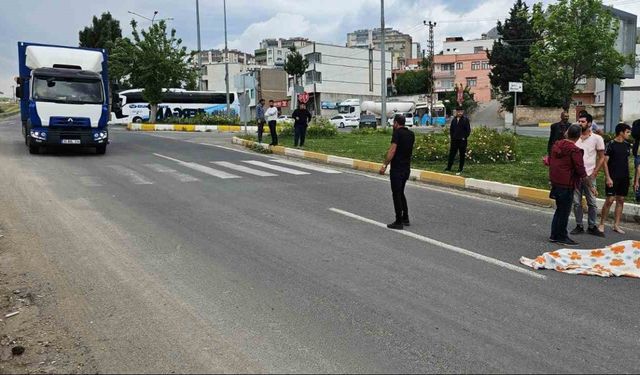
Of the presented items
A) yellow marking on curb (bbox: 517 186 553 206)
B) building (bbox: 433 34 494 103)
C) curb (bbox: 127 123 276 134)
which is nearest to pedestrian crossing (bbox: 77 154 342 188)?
yellow marking on curb (bbox: 517 186 553 206)

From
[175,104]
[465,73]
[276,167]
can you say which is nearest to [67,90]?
[276,167]

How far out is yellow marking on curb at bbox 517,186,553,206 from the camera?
10905mm

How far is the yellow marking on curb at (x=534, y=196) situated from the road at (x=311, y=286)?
529mm

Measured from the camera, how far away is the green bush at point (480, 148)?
15.9 m

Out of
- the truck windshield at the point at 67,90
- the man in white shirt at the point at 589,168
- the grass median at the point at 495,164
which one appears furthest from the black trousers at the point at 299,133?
the man in white shirt at the point at 589,168

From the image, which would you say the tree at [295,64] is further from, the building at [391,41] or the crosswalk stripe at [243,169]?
the building at [391,41]

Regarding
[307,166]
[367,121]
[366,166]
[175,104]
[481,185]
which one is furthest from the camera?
[175,104]

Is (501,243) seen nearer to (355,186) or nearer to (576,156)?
(576,156)

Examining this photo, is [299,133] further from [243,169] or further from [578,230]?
[578,230]

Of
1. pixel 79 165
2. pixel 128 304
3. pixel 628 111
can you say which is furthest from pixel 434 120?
pixel 128 304

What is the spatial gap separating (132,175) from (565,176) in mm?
9955

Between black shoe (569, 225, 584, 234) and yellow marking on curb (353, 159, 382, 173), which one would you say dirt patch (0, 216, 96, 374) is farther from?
yellow marking on curb (353, 159, 382, 173)

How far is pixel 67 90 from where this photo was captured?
691 inches

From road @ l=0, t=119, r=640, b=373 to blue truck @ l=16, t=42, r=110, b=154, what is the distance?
6.83 m
